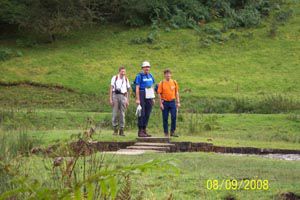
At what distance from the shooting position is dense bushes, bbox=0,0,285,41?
3616 centimetres

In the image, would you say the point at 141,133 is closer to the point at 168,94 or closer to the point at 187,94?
the point at 168,94

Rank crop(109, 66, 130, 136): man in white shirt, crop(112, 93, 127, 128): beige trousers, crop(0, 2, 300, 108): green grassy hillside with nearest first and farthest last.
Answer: crop(109, 66, 130, 136): man in white shirt, crop(112, 93, 127, 128): beige trousers, crop(0, 2, 300, 108): green grassy hillside

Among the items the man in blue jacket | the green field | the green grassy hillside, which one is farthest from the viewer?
the green grassy hillside

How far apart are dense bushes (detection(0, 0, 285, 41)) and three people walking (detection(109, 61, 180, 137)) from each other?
65.9ft

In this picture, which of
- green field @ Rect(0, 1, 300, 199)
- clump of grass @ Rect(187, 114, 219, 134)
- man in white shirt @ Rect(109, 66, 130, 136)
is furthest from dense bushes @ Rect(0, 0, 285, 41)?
man in white shirt @ Rect(109, 66, 130, 136)

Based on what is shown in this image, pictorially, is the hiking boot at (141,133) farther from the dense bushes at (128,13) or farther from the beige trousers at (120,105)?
the dense bushes at (128,13)

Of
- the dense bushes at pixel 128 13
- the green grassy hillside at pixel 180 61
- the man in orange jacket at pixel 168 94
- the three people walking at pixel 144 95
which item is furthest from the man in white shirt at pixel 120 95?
the dense bushes at pixel 128 13

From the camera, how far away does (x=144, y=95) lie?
16.1 meters

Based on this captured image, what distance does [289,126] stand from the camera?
19.5 m

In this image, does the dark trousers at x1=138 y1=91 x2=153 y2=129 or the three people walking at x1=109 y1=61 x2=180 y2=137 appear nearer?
the three people walking at x1=109 y1=61 x2=180 y2=137

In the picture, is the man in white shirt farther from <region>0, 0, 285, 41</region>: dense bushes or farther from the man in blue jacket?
<region>0, 0, 285, 41</region>: dense bushes

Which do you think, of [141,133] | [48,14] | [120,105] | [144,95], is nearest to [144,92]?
[144,95]

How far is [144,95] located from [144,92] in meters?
0.08

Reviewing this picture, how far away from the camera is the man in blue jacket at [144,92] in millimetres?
15867
